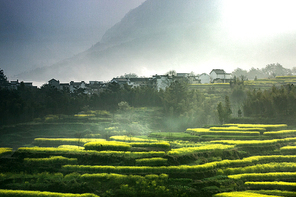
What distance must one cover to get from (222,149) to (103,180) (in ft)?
21.2

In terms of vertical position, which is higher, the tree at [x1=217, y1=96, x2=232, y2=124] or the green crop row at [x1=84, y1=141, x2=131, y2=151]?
the tree at [x1=217, y1=96, x2=232, y2=124]

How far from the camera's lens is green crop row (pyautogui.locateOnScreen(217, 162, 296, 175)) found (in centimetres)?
934

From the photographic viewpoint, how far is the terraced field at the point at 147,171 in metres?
7.92

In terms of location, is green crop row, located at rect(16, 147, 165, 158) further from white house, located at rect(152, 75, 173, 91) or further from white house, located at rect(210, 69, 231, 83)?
white house, located at rect(210, 69, 231, 83)

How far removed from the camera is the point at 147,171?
28.9 feet

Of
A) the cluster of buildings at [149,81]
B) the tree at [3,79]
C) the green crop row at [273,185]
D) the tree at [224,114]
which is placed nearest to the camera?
the green crop row at [273,185]

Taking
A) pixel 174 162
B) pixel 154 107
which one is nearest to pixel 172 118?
pixel 154 107

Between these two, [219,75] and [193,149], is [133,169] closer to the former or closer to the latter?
[193,149]

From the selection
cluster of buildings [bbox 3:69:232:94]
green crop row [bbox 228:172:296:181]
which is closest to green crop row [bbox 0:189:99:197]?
green crop row [bbox 228:172:296:181]

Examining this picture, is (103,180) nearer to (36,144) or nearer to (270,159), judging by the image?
(36,144)

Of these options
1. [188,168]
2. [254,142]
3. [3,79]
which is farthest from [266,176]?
[3,79]

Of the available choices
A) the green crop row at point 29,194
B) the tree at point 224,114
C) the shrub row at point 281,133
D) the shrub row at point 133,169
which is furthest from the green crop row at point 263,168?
the tree at point 224,114

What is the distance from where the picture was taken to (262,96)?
61.2 ft

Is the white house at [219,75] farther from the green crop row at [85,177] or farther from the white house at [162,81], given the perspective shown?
the green crop row at [85,177]
